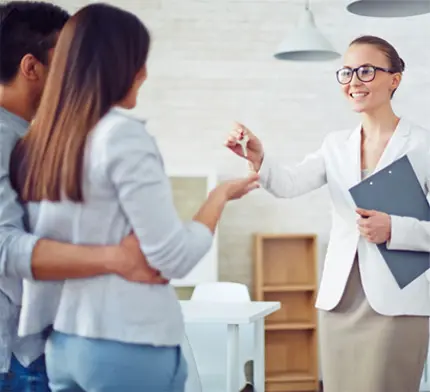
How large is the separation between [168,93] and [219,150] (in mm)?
401

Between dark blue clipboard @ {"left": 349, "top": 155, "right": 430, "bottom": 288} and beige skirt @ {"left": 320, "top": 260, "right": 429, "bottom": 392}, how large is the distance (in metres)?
0.08

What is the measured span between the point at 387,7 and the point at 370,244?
713 mm

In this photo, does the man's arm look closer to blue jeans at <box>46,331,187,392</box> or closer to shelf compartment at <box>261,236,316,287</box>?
blue jeans at <box>46,331,187,392</box>

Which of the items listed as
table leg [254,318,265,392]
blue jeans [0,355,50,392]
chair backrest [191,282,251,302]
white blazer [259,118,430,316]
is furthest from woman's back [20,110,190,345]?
chair backrest [191,282,251,302]

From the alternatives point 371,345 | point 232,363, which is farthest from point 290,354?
point 371,345

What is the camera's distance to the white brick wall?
3.49m

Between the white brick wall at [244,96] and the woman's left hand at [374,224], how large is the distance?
2188 mm

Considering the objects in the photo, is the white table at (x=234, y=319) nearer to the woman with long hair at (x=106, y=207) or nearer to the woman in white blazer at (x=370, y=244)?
the woman in white blazer at (x=370, y=244)

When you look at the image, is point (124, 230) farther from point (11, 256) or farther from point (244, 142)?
point (244, 142)

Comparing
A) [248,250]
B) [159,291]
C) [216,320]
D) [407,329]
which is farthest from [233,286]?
[159,291]

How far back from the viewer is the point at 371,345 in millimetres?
1405

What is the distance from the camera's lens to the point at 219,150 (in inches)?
140

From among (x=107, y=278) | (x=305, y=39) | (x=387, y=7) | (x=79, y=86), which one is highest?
(x=305, y=39)

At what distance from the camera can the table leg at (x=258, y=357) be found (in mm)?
2145
